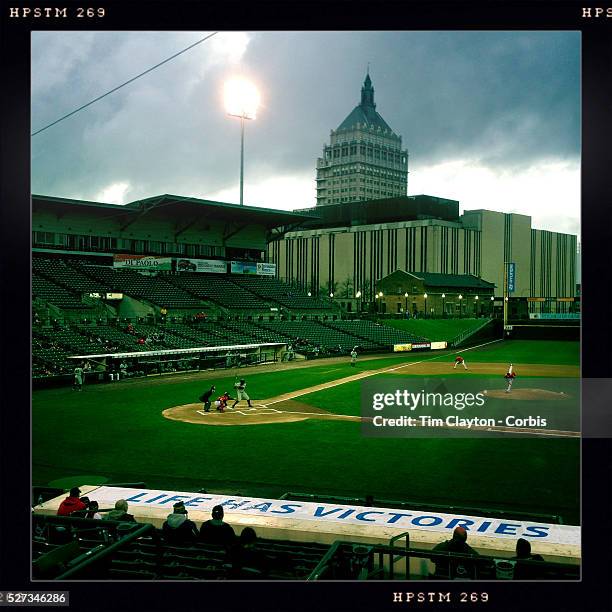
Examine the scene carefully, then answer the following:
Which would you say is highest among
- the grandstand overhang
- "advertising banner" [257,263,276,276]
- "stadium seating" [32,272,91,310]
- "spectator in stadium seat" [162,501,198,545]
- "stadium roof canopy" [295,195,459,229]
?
"stadium roof canopy" [295,195,459,229]

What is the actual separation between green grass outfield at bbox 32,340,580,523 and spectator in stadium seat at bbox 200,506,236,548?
13.8ft

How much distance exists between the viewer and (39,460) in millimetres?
13148

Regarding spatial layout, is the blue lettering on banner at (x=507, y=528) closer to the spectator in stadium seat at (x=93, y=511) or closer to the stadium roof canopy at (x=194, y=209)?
the spectator in stadium seat at (x=93, y=511)

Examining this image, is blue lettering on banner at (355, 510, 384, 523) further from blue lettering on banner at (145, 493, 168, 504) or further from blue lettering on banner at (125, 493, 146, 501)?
blue lettering on banner at (125, 493, 146, 501)

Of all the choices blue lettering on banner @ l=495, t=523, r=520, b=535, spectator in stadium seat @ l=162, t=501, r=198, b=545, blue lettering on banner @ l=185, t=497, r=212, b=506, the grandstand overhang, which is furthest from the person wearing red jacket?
the grandstand overhang

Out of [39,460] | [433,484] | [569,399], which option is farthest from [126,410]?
[569,399]

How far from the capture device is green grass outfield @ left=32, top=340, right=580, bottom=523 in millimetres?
11312

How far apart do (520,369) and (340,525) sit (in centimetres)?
2620

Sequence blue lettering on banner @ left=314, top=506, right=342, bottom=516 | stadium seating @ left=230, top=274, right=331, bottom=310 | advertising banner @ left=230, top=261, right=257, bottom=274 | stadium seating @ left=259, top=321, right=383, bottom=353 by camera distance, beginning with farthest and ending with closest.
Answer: advertising banner @ left=230, top=261, right=257, bottom=274 → stadium seating @ left=230, top=274, right=331, bottom=310 → stadium seating @ left=259, top=321, right=383, bottom=353 → blue lettering on banner @ left=314, top=506, right=342, bottom=516

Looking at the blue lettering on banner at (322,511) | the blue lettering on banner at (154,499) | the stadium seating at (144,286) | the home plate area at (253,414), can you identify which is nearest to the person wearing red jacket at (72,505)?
the blue lettering on banner at (154,499)

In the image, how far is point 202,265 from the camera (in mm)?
41375

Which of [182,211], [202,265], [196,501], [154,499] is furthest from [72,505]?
[202,265]

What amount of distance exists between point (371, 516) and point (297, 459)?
26.3ft
